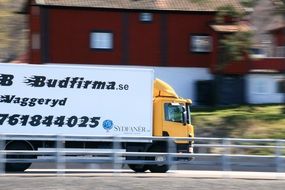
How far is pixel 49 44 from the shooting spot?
41.9 m

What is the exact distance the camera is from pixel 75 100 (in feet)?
66.2

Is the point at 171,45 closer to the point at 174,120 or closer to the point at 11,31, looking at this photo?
the point at 11,31

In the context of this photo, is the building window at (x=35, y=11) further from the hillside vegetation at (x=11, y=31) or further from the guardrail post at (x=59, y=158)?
the guardrail post at (x=59, y=158)

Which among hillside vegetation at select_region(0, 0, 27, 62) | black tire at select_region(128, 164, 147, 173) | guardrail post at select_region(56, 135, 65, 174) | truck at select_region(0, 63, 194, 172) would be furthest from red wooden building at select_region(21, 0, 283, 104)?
guardrail post at select_region(56, 135, 65, 174)

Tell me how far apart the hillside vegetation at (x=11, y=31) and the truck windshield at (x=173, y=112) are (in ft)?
52.2

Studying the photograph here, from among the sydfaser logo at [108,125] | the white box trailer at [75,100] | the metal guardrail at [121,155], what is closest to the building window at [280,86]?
the white box trailer at [75,100]

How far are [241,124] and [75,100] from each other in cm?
1442

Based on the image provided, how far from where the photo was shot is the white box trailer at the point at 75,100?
19.8m

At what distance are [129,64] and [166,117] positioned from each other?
2219 centimetres

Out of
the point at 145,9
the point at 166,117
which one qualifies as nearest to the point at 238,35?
the point at 145,9

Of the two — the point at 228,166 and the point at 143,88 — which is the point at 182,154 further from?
the point at 143,88

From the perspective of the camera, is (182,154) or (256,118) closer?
(182,154)

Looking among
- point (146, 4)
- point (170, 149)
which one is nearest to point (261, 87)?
point (146, 4)

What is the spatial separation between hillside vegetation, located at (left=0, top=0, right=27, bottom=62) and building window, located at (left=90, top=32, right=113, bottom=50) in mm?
5179
